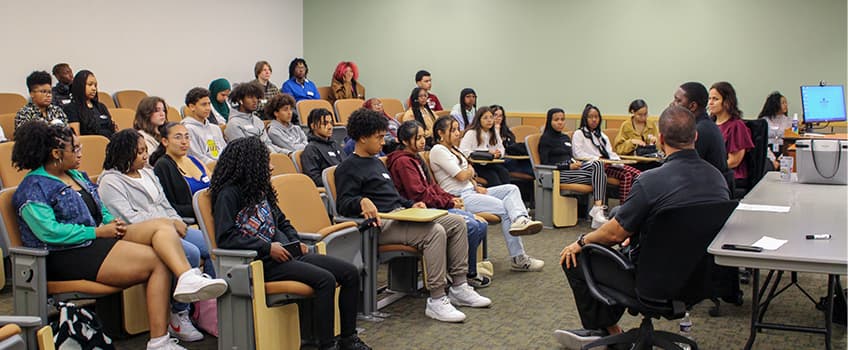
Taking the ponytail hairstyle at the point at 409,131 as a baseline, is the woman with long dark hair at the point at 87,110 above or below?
above

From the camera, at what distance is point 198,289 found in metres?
3.15

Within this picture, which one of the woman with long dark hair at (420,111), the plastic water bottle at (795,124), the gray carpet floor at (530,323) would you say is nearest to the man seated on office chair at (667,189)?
the gray carpet floor at (530,323)

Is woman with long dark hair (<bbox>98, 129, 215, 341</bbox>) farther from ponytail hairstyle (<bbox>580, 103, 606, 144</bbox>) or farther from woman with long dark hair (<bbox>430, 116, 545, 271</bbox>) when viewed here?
ponytail hairstyle (<bbox>580, 103, 606, 144</bbox>)

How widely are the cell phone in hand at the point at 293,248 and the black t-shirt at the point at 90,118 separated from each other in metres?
3.35

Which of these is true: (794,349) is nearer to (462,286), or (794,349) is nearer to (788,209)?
(788,209)

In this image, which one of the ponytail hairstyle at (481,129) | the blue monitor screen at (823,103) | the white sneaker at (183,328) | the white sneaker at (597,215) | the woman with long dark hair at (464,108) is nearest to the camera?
the white sneaker at (183,328)

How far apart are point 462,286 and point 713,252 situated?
74.9 inches

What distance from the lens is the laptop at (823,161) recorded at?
4520 mm

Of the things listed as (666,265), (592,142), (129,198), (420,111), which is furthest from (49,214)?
(420,111)

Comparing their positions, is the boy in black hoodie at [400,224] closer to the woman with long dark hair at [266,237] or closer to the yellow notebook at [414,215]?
the yellow notebook at [414,215]

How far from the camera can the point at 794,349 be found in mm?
3676

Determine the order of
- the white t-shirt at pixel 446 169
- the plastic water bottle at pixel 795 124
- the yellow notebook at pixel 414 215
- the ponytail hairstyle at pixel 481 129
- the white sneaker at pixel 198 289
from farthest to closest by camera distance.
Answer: the plastic water bottle at pixel 795 124
the ponytail hairstyle at pixel 481 129
the white t-shirt at pixel 446 169
the yellow notebook at pixel 414 215
the white sneaker at pixel 198 289

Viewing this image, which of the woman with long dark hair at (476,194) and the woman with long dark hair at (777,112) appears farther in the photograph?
the woman with long dark hair at (777,112)

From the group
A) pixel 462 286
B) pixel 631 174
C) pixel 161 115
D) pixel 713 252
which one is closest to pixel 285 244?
pixel 462 286
